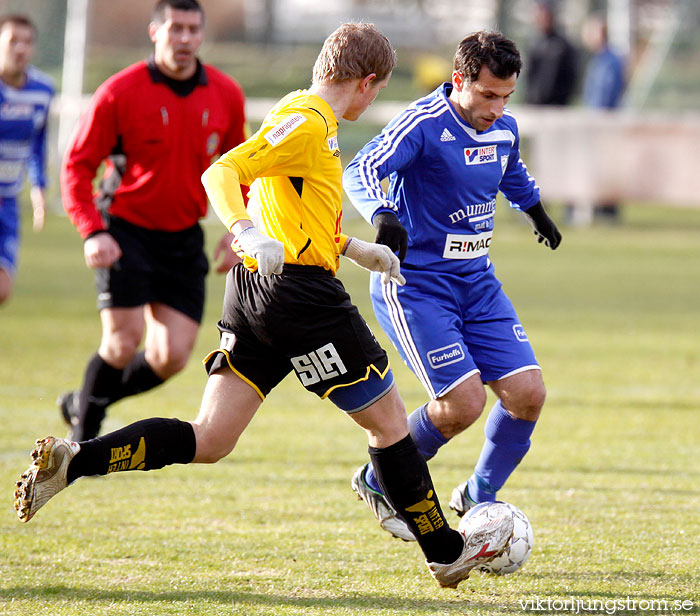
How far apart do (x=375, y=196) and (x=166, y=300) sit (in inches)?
83.1

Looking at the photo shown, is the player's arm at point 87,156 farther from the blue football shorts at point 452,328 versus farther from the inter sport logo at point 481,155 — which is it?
the inter sport logo at point 481,155

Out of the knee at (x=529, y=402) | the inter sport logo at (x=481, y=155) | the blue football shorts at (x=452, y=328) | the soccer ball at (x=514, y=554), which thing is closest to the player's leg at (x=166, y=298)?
the blue football shorts at (x=452, y=328)

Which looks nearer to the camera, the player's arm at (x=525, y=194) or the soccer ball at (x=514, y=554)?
the soccer ball at (x=514, y=554)

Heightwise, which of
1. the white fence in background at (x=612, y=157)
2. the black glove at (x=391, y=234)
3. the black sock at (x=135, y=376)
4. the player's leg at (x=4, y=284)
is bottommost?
the white fence in background at (x=612, y=157)

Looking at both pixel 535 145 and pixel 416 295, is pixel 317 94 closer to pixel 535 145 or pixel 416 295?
pixel 416 295

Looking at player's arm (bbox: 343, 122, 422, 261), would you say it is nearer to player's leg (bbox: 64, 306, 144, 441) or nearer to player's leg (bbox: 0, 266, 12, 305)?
player's leg (bbox: 64, 306, 144, 441)

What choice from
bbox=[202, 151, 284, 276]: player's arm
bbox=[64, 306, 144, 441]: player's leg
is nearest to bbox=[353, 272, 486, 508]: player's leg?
bbox=[202, 151, 284, 276]: player's arm

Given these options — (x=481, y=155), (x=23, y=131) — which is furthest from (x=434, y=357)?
(x=23, y=131)

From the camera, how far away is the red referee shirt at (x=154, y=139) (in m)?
5.89

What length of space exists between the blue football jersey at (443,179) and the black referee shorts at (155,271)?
1.63 meters

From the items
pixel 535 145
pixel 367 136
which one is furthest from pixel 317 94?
pixel 367 136

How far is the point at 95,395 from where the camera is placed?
6109mm

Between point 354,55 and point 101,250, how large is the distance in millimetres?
2034

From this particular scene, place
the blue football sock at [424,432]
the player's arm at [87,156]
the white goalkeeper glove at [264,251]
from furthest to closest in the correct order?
1. the player's arm at [87,156]
2. the blue football sock at [424,432]
3. the white goalkeeper glove at [264,251]
